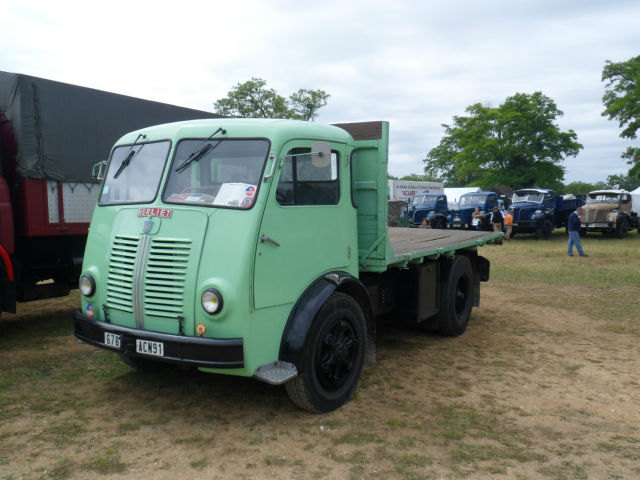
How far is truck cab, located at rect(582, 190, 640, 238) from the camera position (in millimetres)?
21688

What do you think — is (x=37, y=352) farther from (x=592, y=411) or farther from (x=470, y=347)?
(x=592, y=411)

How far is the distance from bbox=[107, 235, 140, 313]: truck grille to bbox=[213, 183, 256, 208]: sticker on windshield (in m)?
0.74

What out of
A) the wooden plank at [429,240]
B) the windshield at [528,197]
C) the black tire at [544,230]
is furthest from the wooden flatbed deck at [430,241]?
the windshield at [528,197]

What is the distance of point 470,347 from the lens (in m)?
6.43

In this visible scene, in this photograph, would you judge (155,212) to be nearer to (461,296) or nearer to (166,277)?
(166,277)

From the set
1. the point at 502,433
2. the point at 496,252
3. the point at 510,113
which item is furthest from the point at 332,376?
the point at 510,113

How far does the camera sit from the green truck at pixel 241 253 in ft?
12.1

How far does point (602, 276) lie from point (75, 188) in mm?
10635

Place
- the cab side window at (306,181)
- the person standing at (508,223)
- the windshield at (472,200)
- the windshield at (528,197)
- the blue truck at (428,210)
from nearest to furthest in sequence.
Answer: the cab side window at (306,181)
the person standing at (508,223)
the windshield at (528,197)
the windshield at (472,200)
the blue truck at (428,210)

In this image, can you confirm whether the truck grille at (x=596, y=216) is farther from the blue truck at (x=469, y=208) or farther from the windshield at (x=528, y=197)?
the blue truck at (x=469, y=208)

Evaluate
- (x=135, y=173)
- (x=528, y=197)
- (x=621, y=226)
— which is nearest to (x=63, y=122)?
(x=135, y=173)

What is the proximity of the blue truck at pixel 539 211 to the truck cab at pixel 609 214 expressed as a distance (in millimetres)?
1123

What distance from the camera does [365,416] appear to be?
169 inches

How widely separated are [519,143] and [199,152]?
4140 cm
